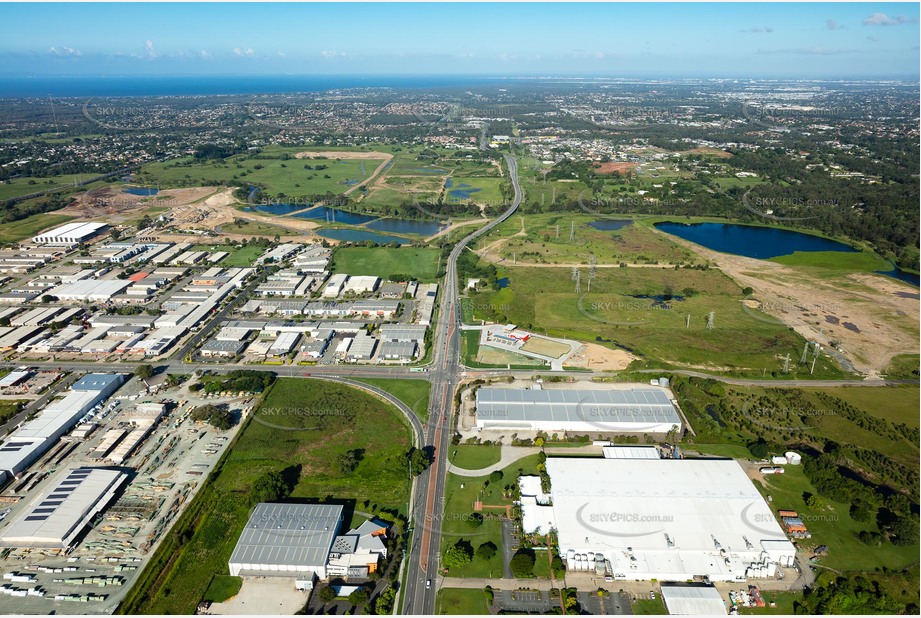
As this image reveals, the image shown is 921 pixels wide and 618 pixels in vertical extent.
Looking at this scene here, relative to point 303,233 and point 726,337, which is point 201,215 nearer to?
point 303,233

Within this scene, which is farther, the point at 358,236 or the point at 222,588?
the point at 358,236

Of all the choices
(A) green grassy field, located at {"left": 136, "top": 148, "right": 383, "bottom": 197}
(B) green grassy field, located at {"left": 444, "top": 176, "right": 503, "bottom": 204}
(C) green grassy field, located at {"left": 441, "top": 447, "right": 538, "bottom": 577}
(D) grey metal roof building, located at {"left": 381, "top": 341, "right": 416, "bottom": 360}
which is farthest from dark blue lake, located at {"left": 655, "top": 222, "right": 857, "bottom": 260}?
(A) green grassy field, located at {"left": 136, "top": 148, "right": 383, "bottom": 197}

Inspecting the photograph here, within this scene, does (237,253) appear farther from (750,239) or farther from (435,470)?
(750,239)

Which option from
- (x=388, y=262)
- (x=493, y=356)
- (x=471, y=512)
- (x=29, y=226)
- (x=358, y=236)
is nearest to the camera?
(x=471, y=512)

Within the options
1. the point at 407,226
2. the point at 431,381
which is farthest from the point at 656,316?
the point at 407,226

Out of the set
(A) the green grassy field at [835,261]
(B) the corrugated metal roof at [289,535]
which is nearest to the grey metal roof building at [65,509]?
(B) the corrugated metal roof at [289,535]

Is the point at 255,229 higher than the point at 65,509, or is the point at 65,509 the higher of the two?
the point at 255,229
